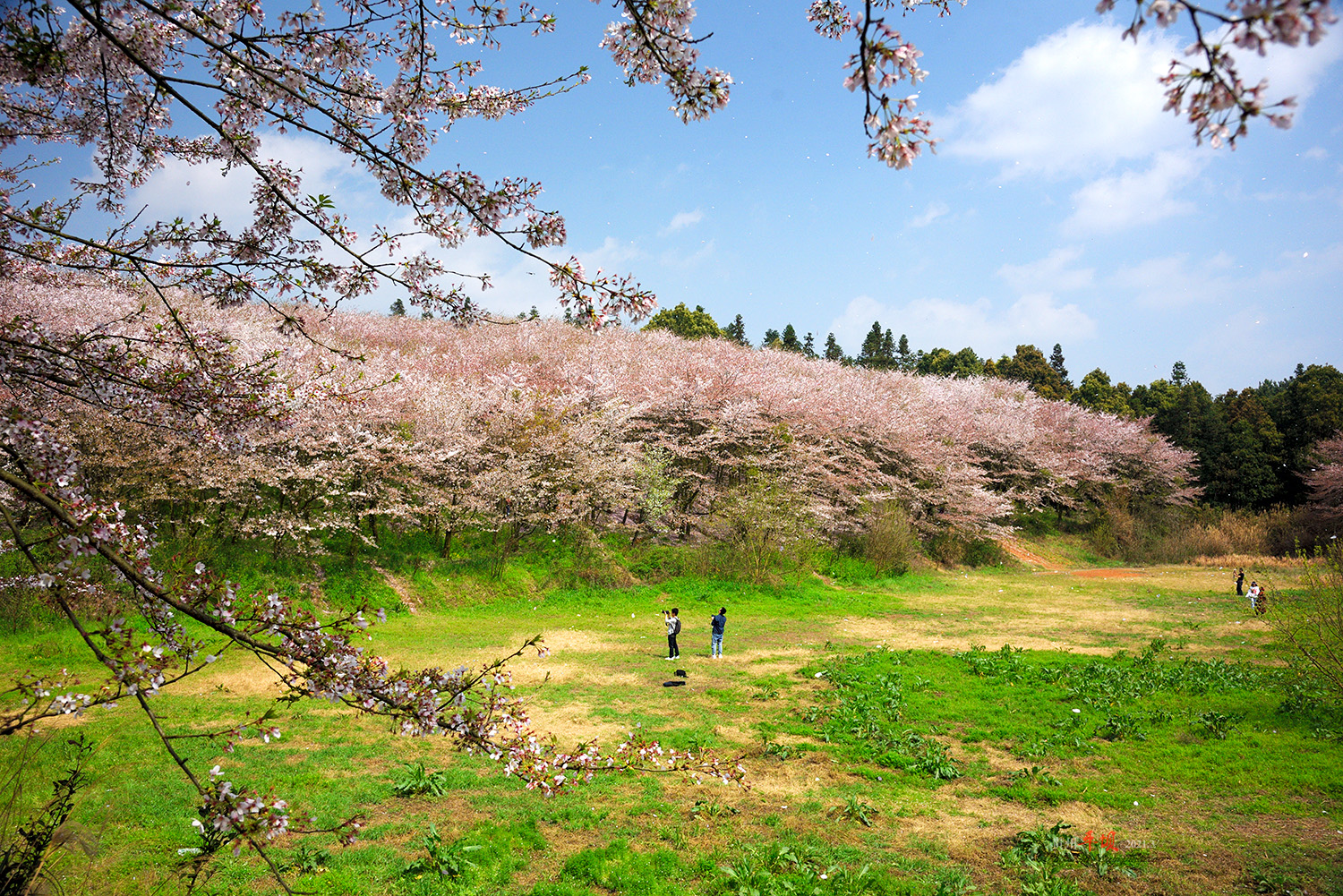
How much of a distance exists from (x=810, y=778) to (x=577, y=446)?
14.2m

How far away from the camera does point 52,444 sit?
2.50 m

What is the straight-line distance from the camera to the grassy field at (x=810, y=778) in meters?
4.77

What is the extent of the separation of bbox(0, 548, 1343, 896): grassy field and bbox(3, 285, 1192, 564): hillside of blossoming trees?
351cm

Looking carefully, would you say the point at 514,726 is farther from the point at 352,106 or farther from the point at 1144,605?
the point at 1144,605

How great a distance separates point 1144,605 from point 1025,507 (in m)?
18.4

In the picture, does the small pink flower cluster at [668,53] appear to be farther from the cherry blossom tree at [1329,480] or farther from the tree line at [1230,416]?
the cherry blossom tree at [1329,480]

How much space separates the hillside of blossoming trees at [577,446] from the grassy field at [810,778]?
3.51 metres

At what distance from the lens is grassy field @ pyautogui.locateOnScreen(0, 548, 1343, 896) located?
15.6 feet

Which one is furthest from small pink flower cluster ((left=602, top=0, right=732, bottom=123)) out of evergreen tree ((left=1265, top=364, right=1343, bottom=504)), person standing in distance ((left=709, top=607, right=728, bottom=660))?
evergreen tree ((left=1265, top=364, right=1343, bottom=504))

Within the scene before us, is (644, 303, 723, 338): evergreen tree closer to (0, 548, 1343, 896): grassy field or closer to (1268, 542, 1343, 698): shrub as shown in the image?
(0, 548, 1343, 896): grassy field

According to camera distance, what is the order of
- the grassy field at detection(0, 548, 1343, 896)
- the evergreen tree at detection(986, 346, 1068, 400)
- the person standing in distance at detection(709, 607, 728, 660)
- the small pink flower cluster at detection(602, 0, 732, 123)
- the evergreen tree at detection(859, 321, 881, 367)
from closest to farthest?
1. the small pink flower cluster at detection(602, 0, 732, 123)
2. the grassy field at detection(0, 548, 1343, 896)
3. the person standing in distance at detection(709, 607, 728, 660)
4. the evergreen tree at detection(986, 346, 1068, 400)
5. the evergreen tree at detection(859, 321, 881, 367)

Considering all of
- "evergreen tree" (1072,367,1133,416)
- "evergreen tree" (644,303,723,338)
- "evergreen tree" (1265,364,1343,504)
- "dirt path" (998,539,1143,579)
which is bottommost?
"dirt path" (998,539,1143,579)

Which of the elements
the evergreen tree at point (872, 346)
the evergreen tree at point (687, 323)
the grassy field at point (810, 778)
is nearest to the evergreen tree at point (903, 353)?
the evergreen tree at point (872, 346)

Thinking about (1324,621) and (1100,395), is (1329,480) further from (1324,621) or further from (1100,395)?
(1324,621)
